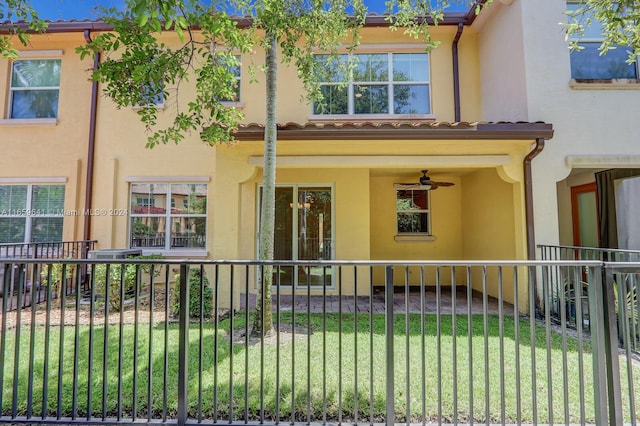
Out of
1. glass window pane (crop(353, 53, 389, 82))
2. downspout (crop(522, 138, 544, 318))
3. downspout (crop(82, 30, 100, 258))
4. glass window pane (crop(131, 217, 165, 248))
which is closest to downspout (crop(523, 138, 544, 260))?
downspout (crop(522, 138, 544, 318))

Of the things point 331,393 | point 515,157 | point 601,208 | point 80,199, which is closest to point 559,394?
point 331,393

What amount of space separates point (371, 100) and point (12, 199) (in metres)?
9.60

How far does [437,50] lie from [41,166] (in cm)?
1063

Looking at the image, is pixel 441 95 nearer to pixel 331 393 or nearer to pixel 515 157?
pixel 515 157

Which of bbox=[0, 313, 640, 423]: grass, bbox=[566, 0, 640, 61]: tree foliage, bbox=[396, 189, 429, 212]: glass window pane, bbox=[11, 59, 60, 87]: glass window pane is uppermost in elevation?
bbox=[11, 59, 60, 87]: glass window pane

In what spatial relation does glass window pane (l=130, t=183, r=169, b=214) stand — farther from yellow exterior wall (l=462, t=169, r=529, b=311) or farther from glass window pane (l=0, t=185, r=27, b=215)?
yellow exterior wall (l=462, t=169, r=529, b=311)

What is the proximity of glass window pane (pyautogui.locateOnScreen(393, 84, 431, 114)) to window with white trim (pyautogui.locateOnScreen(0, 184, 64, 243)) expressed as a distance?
8.93 meters

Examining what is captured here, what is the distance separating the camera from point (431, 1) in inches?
188

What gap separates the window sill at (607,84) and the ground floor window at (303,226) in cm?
534

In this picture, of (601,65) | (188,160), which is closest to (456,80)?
(601,65)

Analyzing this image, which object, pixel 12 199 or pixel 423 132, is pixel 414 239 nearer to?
pixel 423 132

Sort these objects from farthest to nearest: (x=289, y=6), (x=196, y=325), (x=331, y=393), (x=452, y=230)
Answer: (x=452, y=230), (x=196, y=325), (x=289, y=6), (x=331, y=393)

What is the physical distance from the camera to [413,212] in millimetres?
9148

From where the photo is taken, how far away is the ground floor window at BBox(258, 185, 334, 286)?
7.87 m
